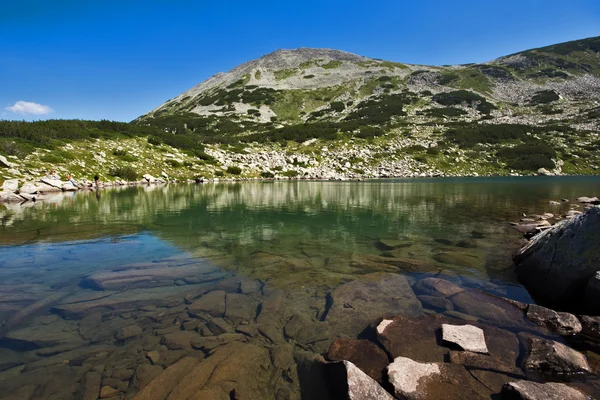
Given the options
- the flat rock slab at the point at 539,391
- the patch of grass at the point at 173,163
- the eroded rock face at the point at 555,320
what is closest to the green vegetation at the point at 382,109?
→ the patch of grass at the point at 173,163

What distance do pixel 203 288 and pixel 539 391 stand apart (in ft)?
23.8

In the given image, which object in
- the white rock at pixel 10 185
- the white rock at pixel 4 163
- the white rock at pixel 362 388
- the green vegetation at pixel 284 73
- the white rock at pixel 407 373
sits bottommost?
the white rock at pixel 407 373

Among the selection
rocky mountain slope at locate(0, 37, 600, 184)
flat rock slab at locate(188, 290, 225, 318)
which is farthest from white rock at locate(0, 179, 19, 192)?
flat rock slab at locate(188, 290, 225, 318)

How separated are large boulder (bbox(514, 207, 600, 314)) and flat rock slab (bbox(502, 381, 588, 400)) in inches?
149

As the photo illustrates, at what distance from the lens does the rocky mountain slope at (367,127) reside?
182 feet

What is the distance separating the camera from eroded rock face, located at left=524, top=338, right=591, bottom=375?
4.88 m

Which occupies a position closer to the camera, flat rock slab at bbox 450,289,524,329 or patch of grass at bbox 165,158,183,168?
flat rock slab at bbox 450,289,524,329

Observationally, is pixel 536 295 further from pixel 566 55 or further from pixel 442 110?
pixel 566 55

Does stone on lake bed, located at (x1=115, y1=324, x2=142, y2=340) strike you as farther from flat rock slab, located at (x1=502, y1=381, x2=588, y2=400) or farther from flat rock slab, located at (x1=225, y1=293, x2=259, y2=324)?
flat rock slab, located at (x1=502, y1=381, x2=588, y2=400)

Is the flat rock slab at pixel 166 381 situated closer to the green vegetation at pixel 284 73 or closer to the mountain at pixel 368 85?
the mountain at pixel 368 85

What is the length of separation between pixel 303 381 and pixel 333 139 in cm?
8137

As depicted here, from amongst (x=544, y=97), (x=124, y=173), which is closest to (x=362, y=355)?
(x=124, y=173)

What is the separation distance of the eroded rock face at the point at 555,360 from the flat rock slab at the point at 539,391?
0.65m

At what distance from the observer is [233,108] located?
4941 inches
